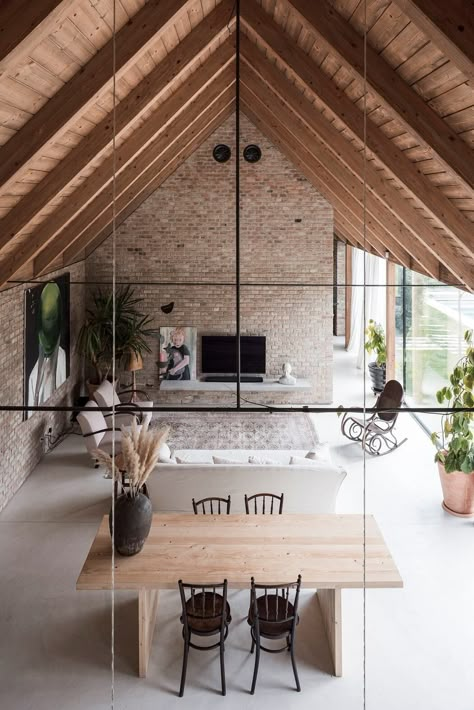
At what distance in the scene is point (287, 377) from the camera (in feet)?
33.4

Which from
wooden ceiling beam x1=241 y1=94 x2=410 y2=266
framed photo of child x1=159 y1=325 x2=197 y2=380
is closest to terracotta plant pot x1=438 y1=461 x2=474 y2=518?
wooden ceiling beam x1=241 y1=94 x2=410 y2=266

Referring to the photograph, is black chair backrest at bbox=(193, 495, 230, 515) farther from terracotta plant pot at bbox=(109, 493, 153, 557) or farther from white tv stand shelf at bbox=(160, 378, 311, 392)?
white tv stand shelf at bbox=(160, 378, 311, 392)

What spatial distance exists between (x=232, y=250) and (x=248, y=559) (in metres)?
6.57

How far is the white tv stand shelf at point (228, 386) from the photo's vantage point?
10078 mm

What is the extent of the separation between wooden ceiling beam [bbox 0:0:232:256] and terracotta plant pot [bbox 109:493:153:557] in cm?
208

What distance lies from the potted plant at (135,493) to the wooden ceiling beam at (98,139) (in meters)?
1.73

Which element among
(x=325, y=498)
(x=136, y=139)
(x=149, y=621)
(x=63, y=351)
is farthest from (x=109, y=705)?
(x=63, y=351)

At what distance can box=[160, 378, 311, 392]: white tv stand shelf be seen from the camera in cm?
1008

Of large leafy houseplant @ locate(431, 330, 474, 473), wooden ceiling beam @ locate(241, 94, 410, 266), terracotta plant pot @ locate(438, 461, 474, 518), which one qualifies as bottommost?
terracotta plant pot @ locate(438, 461, 474, 518)

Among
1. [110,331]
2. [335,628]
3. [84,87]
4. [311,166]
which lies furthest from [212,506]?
[311,166]

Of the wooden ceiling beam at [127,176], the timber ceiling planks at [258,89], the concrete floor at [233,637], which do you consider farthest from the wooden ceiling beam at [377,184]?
the concrete floor at [233,637]

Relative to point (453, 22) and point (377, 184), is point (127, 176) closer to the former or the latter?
point (377, 184)

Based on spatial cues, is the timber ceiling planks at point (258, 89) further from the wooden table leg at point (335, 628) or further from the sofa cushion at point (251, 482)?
the wooden table leg at point (335, 628)

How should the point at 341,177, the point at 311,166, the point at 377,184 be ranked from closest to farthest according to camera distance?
the point at 377,184, the point at 341,177, the point at 311,166
